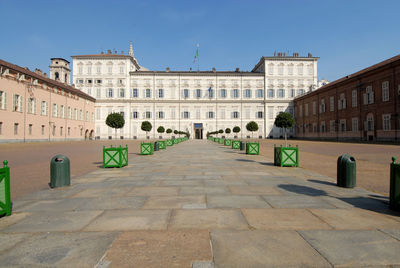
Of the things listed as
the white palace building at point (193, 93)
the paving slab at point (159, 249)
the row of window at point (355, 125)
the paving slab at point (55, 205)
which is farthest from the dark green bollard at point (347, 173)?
the white palace building at point (193, 93)

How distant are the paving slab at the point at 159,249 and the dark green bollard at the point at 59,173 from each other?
3.81 metres

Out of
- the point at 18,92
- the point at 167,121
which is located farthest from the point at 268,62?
the point at 18,92

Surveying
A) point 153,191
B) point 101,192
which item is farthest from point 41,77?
point 153,191

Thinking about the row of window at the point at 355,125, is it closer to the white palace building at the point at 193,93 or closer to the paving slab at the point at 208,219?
the white palace building at the point at 193,93

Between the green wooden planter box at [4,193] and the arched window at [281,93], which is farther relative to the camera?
the arched window at [281,93]

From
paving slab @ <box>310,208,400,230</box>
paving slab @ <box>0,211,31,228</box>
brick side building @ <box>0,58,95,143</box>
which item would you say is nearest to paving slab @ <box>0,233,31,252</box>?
paving slab @ <box>0,211,31,228</box>

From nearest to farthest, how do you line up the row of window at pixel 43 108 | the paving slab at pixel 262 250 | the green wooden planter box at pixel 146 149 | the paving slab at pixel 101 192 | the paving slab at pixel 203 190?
the paving slab at pixel 262 250 → the paving slab at pixel 101 192 → the paving slab at pixel 203 190 → the green wooden planter box at pixel 146 149 → the row of window at pixel 43 108

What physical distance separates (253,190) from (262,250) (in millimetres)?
2987

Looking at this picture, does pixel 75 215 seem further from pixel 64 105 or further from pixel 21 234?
pixel 64 105

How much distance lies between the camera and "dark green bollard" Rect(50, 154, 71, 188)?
5.91m

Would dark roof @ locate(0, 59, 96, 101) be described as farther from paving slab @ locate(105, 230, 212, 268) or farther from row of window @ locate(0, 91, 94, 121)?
paving slab @ locate(105, 230, 212, 268)

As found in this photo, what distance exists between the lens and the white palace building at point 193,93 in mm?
53844

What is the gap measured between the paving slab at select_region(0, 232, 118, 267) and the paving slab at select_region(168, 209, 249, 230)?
37.3 inches

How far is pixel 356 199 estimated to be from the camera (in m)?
4.79
